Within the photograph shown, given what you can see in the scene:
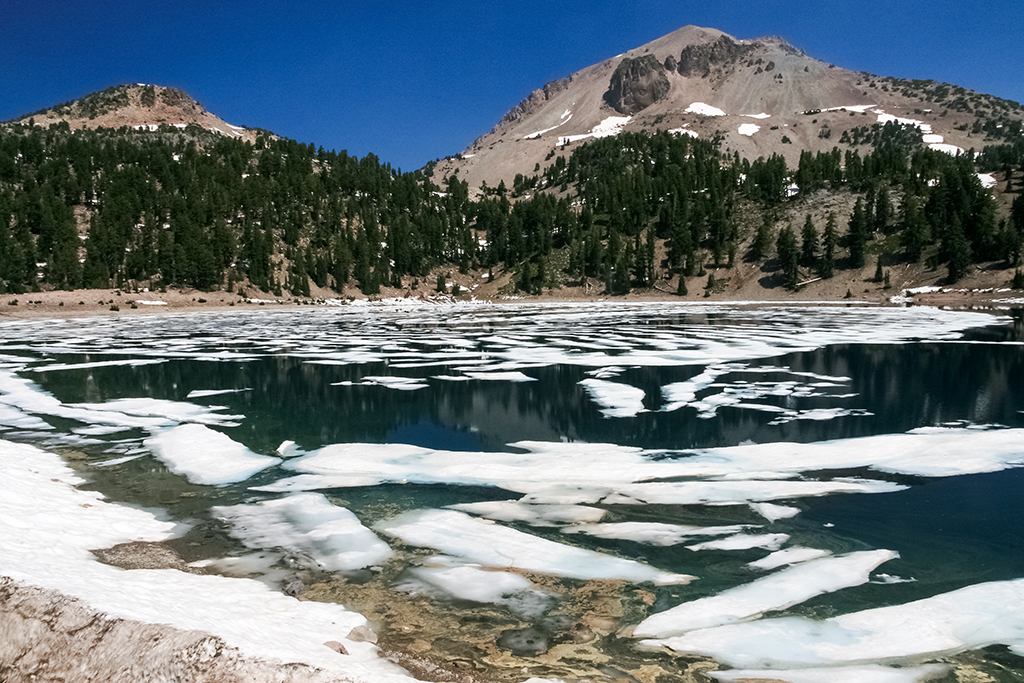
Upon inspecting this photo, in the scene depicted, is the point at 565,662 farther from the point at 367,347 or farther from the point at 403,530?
the point at 367,347

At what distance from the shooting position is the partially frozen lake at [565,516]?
382 cm

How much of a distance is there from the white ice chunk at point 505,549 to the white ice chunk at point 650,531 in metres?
0.42

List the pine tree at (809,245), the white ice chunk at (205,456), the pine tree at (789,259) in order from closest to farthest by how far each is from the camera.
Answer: the white ice chunk at (205,456) → the pine tree at (789,259) → the pine tree at (809,245)

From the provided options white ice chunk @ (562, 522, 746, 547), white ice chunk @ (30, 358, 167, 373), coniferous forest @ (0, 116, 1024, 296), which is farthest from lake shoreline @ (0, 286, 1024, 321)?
white ice chunk @ (562, 522, 746, 547)

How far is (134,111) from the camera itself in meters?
159

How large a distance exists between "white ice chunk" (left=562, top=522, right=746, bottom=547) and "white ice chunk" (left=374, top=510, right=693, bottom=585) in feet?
1.38

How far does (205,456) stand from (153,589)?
428 cm

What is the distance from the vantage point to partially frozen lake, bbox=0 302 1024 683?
3822 millimetres

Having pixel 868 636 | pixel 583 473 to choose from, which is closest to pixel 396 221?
pixel 583 473

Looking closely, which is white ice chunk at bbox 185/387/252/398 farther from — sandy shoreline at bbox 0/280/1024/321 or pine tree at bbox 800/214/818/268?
pine tree at bbox 800/214/818/268

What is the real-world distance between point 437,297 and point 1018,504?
78.2 meters

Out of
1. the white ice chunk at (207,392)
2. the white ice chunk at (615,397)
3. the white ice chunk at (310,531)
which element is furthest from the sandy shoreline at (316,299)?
the white ice chunk at (310,531)

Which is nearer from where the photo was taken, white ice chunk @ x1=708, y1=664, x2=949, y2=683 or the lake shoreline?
white ice chunk @ x1=708, y1=664, x2=949, y2=683

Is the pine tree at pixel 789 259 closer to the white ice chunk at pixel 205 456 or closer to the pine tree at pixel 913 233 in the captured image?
the pine tree at pixel 913 233
